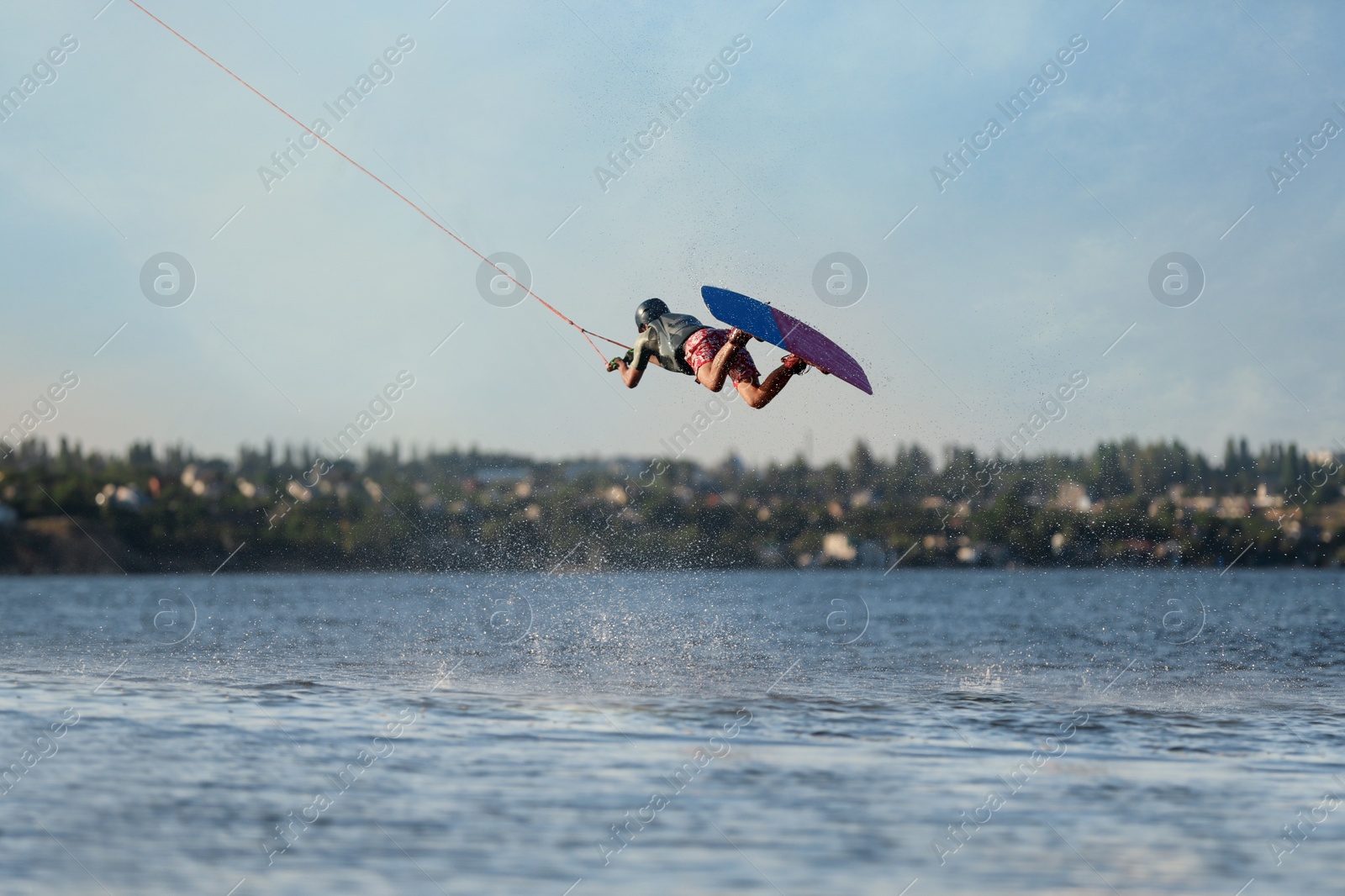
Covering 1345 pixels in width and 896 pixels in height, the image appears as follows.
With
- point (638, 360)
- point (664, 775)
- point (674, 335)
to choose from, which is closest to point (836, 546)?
point (638, 360)

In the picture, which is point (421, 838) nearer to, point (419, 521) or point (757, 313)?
point (757, 313)

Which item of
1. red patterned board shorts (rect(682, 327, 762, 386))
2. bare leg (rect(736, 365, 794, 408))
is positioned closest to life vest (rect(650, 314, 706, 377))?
red patterned board shorts (rect(682, 327, 762, 386))

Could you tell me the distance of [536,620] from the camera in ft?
120

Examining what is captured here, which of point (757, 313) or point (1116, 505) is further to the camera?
point (1116, 505)

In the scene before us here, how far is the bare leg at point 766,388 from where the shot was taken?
11.8m

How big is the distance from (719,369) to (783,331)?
0.76m

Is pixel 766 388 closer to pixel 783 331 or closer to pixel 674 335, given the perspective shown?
pixel 783 331

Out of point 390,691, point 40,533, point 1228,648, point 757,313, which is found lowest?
point 40,533

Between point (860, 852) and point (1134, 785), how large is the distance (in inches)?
118

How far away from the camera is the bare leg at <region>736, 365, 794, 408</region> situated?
38.7ft

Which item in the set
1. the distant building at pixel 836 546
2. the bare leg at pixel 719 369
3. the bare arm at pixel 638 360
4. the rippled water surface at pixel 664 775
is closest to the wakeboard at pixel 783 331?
the bare leg at pixel 719 369

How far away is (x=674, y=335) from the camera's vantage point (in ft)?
42.3

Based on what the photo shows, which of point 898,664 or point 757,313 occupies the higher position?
point 757,313

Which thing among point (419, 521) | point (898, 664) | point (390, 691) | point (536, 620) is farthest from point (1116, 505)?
point (390, 691)
